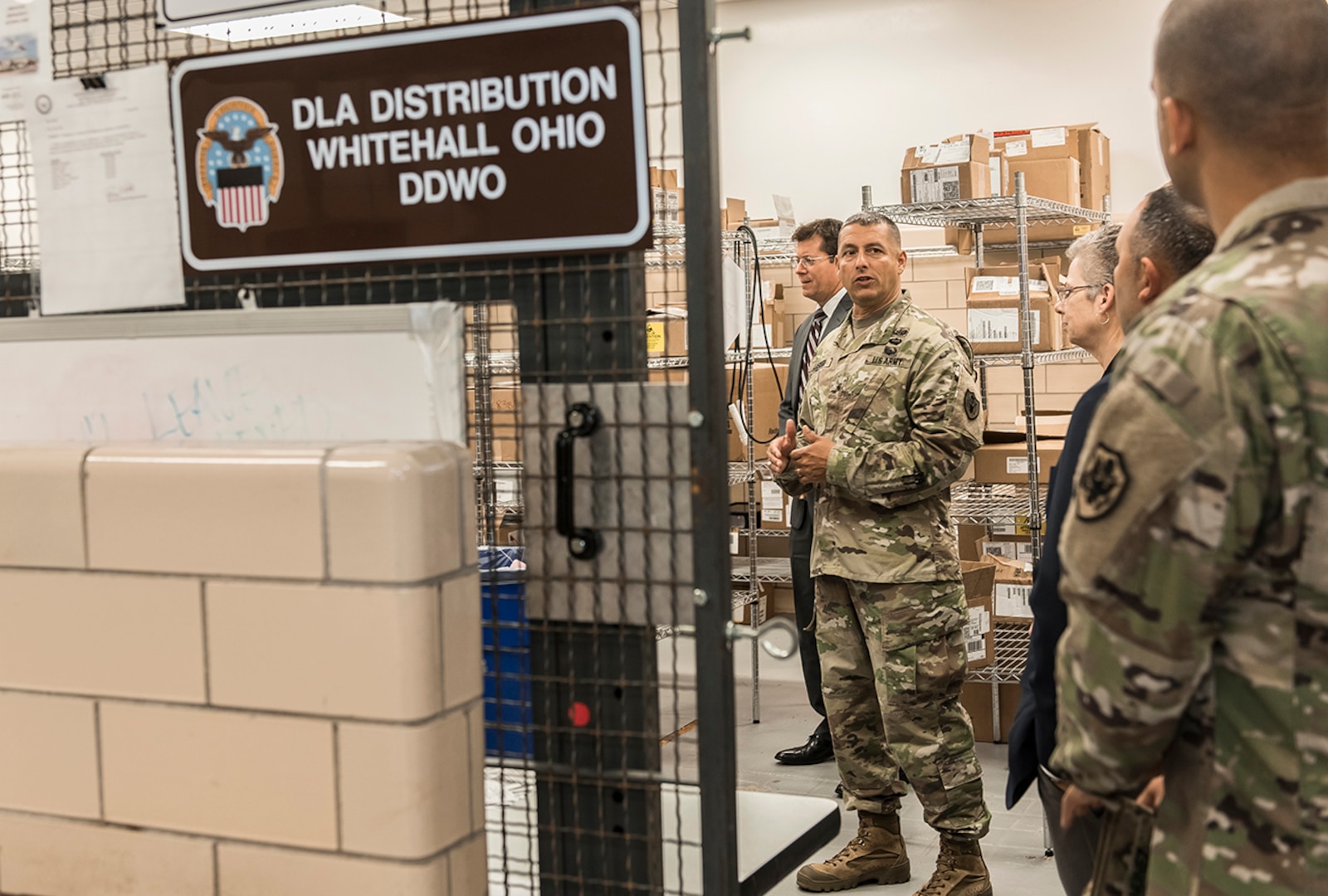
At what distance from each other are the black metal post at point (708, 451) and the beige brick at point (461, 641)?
203 mm

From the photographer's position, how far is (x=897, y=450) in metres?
3.15

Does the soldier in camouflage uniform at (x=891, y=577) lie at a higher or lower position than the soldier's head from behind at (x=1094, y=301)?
lower

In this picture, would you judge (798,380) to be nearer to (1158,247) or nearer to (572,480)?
(1158,247)

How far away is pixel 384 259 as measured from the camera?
4.03 feet

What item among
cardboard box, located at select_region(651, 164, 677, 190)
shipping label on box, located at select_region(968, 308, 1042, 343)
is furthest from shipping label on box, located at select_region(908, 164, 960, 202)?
cardboard box, located at select_region(651, 164, 677, 190)

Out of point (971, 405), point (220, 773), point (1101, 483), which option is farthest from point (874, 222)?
point (220, 773)

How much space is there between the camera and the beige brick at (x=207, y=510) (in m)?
1.11

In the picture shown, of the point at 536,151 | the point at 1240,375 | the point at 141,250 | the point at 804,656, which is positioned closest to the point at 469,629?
the point at 536,151

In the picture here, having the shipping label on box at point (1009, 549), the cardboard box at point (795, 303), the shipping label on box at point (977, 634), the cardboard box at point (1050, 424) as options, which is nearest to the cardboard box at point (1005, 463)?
the cardboard box at point (1050, 424)

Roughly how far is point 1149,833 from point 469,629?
643mm

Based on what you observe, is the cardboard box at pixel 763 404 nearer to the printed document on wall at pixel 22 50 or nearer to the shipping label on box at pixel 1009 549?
the shipping label on box at pixel 1009 549

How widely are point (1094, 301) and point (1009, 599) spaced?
6.59 feet

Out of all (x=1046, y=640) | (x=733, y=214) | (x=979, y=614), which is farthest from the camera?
(x=733, y=214)

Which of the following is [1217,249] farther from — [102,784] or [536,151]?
[102,784]
